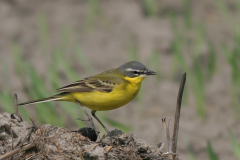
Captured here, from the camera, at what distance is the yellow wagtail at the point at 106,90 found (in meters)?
5.79

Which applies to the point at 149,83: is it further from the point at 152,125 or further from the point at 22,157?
the point at 22,157

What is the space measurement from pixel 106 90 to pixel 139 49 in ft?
18.3

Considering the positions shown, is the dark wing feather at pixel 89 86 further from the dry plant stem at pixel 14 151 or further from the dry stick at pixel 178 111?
the dry stick at pixel 178 111

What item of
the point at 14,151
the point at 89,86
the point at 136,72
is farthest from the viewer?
the point at 136,72

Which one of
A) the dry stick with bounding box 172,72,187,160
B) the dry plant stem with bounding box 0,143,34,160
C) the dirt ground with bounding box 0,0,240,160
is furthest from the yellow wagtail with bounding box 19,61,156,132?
the dirt ground with bounding box 0,0,240,160

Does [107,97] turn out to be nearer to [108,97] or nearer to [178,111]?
[108,97]

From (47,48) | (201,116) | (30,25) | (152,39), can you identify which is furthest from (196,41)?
(30,25)

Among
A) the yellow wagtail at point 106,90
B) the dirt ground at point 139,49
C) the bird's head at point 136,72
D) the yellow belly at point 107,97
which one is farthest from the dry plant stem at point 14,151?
A: the dirt ground at point 139,49

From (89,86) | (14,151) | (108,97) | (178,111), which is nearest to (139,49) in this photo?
(89,86)

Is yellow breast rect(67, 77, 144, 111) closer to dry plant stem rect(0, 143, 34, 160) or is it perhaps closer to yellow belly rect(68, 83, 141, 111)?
yellow belly rect(68, 83, 141, 111)

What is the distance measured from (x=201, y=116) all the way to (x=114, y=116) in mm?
2005

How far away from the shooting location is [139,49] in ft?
37.3

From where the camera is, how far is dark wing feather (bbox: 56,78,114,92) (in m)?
5.95

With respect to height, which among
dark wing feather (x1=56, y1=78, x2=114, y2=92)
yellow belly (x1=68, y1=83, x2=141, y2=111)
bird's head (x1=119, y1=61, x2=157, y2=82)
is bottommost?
yellow belly (x1=68, y1=83, x2=141, y2=111)
